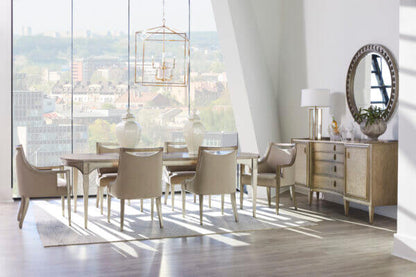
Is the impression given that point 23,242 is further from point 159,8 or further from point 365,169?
point 159,8

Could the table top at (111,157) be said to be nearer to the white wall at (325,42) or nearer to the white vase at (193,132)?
the white vase at (193,132)

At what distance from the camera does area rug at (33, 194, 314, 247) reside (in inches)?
208

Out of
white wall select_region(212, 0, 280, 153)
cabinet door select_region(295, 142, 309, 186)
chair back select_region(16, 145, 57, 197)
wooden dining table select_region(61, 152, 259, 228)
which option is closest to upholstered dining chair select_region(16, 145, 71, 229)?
chair back select_region(16, 145, 57, 197)

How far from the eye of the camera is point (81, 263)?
4305 millimetres

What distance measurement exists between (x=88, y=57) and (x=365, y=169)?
4.63 m

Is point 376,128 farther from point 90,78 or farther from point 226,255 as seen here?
point 90,78

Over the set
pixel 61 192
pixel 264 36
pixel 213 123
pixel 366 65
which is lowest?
pixel 61 192

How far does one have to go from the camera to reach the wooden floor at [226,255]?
4.11 meters

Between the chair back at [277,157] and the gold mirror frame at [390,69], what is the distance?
0.94 metres

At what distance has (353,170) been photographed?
615cm

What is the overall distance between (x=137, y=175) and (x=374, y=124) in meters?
2.78

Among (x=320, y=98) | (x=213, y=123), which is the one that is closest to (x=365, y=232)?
(x=320, y=98)

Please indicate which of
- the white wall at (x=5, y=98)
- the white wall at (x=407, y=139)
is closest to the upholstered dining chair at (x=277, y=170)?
the white wall at (x=407, y=139)

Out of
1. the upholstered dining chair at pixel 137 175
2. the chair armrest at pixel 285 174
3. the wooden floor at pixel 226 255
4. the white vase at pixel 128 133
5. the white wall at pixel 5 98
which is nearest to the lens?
the wooden floor at pixel 226 255
